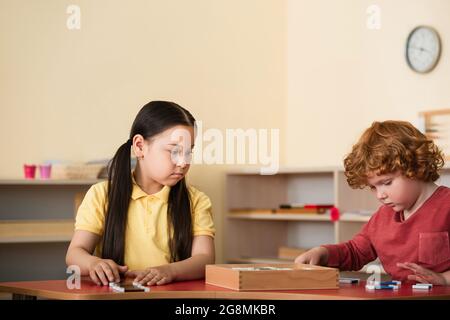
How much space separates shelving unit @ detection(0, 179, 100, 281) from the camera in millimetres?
4043

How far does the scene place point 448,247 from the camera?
6.29 ft

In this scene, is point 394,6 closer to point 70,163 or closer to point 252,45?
point 252,45

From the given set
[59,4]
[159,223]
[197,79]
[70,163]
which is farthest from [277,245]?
→ [159,223]

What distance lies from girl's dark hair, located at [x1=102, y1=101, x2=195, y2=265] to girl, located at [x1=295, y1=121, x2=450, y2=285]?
1.12 feet

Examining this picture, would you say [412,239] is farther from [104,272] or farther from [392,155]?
[104,272]

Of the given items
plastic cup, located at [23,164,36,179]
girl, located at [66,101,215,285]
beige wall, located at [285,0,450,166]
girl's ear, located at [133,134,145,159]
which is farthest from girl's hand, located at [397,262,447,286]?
plastic cup, located at [23,164,36,179]

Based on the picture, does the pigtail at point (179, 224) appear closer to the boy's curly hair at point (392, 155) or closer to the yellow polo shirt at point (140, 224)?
the yellow polo shirt at point (140, 224)

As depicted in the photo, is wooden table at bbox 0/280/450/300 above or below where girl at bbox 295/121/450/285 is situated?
below

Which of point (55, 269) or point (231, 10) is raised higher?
point (231, 10)

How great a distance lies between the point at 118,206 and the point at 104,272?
31 cm

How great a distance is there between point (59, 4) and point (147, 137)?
243 centimetres
